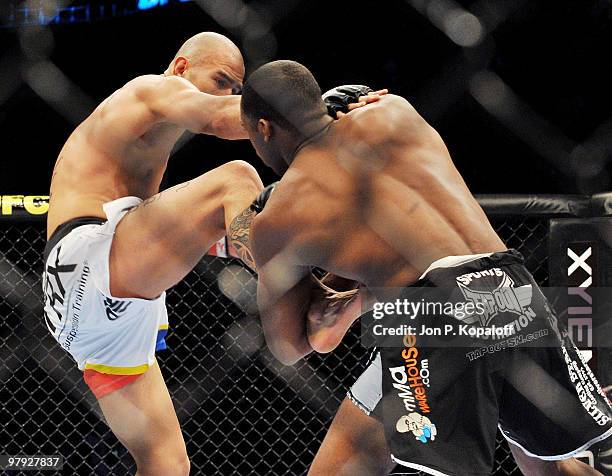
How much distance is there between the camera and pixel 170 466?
2064 mm

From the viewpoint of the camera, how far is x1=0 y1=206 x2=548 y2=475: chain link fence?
306cm

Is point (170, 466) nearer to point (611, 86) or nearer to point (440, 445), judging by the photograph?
point (440, 445)

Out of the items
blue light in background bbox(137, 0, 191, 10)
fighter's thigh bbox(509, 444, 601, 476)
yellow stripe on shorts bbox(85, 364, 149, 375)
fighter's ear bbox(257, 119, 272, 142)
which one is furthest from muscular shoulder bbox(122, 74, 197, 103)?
fighter's thigh bbox(509, 444, 601, 476)

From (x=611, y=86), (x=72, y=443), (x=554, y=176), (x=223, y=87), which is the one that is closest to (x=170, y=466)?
(x=223, y=87)

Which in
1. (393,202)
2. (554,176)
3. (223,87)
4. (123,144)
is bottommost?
(554,176)

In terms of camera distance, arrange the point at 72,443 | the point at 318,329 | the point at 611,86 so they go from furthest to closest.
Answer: the point at 611,86
the point at 72,443
the point at 318,329

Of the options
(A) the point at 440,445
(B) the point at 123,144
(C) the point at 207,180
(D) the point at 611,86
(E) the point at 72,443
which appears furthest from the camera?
(D) the point at 611,86

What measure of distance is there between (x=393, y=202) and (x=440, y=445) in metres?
0.39

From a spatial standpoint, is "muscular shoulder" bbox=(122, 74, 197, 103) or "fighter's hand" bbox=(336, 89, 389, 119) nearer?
"fighter's hand" bbox=(336, 89, 389, 119)

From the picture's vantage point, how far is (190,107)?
1789 millimetres

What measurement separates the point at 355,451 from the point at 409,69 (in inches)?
79.2

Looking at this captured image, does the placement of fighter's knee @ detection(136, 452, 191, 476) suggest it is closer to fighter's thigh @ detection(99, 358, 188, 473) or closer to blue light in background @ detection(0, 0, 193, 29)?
fighter's thigh @ detection(99, 358, 188, 473)

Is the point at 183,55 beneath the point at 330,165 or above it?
beneath

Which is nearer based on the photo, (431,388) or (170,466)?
(431,388)
